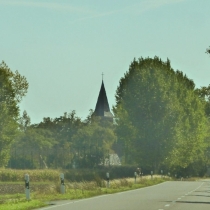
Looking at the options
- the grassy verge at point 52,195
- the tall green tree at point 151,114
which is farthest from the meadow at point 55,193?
the tall green tree at point 151,114

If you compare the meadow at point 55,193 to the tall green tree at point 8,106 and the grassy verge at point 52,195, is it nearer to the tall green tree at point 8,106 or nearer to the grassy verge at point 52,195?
the grassy verge at point 52,195

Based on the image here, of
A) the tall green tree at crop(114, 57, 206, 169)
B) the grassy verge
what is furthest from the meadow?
the tall green tree at crop(114, 57, 206, 169)

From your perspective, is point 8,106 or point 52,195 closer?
point 52,195

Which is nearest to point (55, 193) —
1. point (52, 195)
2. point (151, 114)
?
point (52, 195)

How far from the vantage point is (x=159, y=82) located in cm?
7806

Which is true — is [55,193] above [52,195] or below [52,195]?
above

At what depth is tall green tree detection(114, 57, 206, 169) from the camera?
256ft

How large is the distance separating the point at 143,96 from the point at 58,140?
7705cm

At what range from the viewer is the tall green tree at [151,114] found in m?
78.1

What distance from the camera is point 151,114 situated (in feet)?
258

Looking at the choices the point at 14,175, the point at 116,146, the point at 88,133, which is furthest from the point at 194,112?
the point at 116,146

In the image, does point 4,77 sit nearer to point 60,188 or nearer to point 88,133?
point 60,188

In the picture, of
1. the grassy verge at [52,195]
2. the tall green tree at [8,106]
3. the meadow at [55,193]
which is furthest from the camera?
the tall green tree at [8,106]

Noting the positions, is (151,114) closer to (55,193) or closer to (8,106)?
(8,106)
